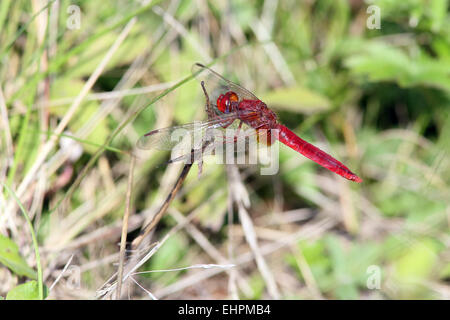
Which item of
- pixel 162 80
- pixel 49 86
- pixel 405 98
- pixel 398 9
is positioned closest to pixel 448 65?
pixel 398 9

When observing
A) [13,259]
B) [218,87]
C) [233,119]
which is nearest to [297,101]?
[218,87]

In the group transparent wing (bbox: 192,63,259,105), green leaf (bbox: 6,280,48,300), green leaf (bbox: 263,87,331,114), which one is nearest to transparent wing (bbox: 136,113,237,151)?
transparent wing (bbox: 192,63,259,105)

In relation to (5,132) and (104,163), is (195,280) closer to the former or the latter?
(104,163)

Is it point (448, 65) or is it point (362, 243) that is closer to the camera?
point (448, 65)

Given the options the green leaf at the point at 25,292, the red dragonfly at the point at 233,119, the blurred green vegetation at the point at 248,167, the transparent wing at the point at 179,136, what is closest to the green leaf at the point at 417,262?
the blurred green vegetation at the point at 248,167

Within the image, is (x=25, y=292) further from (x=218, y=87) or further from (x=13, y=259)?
(x=218, y=87)

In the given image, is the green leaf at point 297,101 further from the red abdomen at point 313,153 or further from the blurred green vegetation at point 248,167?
the red abdomen at point 313,153
